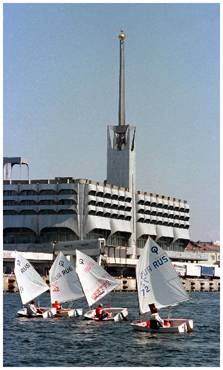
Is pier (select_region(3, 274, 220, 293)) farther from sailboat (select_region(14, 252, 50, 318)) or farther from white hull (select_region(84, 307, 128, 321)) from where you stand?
white hull (select_region(84, 307, 128, 321))

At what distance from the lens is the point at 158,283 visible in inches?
2549

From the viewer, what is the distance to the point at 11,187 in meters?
196

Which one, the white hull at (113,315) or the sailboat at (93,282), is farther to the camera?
the sailboat at (93,282)

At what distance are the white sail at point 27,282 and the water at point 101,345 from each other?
7.04m

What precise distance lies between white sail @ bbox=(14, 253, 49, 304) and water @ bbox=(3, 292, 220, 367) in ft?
23.1

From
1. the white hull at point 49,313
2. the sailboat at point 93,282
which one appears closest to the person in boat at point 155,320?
the sailboat at point 93,282

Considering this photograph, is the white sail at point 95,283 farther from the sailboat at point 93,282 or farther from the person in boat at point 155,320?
the person in boat at point 155,320

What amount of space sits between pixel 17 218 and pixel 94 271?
385 ft

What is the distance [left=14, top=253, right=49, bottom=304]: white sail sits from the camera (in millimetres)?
82062

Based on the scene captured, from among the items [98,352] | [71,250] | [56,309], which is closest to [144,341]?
[98,352]

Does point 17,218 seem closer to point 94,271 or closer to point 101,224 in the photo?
point 101,224

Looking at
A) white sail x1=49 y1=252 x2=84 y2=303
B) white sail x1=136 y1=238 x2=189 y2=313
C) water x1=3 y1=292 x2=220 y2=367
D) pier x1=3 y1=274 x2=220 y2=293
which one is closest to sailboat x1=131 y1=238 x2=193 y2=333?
white sail x1=136 y1=238 x2=189 y2=313

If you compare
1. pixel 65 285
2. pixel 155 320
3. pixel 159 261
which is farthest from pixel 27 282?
pixel 155 320

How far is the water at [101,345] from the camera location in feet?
161
